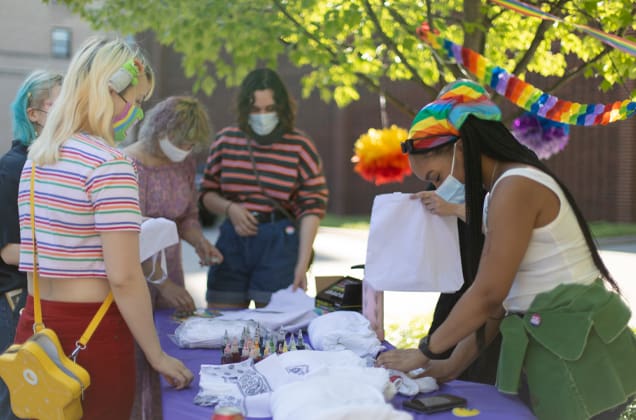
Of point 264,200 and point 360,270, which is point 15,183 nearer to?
point 264,200

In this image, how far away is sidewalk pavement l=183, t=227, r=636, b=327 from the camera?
8.38 meters

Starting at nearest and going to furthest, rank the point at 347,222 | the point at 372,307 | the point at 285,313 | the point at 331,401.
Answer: the point at 331,401
the point at 372,307
the point at 285,313
the point at 347,222

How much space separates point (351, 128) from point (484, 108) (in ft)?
66.1

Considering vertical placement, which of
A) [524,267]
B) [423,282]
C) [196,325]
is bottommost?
[196,325]

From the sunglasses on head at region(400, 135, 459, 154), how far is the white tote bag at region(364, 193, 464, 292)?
406 mm

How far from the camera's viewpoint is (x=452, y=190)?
246 cm

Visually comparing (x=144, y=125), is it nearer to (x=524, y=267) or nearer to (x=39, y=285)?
(x=39, y=285)

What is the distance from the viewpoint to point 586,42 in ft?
17.7

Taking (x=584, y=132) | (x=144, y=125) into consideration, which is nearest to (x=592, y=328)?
(x=144, y=125)

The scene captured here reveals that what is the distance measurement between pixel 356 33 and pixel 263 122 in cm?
230

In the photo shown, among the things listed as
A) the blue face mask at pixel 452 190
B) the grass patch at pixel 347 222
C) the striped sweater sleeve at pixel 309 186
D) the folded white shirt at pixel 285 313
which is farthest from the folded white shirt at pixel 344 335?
the grass patch at pixel 347 222

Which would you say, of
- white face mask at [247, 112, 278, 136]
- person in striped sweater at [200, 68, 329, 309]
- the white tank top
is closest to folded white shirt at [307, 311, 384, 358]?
the white tank top

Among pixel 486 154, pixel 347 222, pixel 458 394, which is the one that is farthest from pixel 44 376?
pixel 347 222

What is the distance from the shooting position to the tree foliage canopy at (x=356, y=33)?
5012 mm
